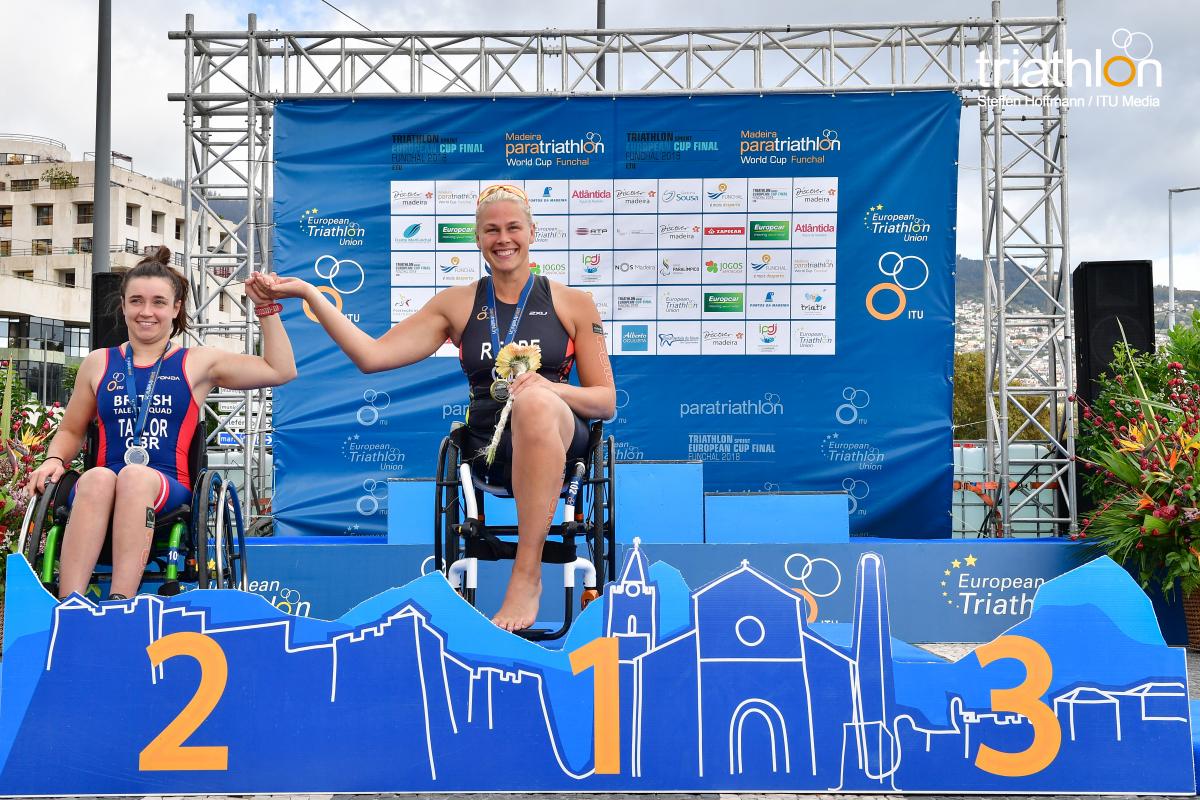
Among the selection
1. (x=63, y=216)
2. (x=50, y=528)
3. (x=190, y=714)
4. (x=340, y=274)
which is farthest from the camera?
(x=63, y=216)

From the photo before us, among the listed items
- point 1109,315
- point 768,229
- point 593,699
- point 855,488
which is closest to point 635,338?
point 768,229

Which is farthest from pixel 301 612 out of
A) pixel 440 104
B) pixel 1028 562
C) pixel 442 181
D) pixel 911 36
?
pixel 911 36

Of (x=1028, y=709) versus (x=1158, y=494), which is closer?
(x=1028, y=709)

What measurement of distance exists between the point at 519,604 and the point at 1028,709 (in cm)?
124

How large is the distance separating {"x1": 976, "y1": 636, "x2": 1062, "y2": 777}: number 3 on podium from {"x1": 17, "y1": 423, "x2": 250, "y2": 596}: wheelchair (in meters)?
2.05

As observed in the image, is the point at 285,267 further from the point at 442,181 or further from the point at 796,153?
the point at 796,153

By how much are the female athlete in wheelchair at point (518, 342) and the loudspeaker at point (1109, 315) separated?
179 inches

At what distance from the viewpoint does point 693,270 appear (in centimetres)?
651

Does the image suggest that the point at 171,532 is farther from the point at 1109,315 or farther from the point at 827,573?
the point at 1109,315

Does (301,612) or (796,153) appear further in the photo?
(796,153)

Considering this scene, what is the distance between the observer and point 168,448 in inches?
116

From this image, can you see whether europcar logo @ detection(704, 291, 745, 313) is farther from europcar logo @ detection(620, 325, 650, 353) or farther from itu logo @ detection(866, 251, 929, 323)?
itu logo @ detection(866, 251, 929, 323)

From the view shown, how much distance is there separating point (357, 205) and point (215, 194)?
50.6 inches

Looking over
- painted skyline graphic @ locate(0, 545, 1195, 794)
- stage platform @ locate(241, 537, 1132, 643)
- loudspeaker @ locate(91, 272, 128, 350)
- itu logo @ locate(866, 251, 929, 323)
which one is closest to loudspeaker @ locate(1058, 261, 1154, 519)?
itu logo @ locate(866, 251, 929, 323)
